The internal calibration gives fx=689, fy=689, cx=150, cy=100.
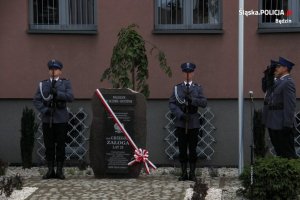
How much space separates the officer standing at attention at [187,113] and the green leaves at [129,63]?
2.65ft

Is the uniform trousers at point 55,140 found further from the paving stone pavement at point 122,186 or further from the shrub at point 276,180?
the shrub at point 276,180

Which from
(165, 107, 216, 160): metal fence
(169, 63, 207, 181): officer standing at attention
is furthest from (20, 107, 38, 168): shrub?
(169, 63, 207, 181): officer standing at attention

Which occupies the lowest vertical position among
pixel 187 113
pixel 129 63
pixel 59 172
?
pixel 59 172

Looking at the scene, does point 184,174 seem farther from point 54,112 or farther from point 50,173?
point 54,112

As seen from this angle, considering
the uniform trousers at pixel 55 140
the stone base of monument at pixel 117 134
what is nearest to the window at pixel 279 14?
the stone base of monument at pixel 117 134

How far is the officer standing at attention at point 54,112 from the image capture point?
10.1 m

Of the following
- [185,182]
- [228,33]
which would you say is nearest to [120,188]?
[185,182]

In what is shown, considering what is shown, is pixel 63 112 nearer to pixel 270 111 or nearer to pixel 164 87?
pixel 164 87

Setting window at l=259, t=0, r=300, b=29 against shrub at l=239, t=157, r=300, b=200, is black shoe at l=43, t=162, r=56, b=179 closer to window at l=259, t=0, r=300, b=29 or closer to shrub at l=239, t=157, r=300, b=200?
shrub at l=239, t=157, r=300, b=200

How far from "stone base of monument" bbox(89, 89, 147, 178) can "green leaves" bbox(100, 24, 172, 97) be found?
1.38ft

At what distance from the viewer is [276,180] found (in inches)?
315

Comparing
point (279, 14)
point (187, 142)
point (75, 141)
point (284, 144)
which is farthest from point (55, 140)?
point (279, 14)

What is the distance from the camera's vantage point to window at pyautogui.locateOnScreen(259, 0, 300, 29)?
1174cm

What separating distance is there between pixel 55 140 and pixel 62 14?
9.13 ft
